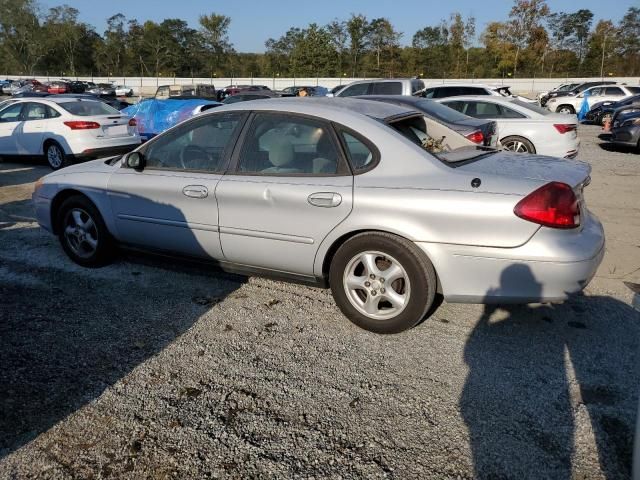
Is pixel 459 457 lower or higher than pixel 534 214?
lower

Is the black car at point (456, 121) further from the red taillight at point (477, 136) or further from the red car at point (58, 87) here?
the red car at point (58, 87)

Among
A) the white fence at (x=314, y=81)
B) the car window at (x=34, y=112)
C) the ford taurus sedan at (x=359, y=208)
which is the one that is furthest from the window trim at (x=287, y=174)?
the white fence at (x=314, y=81)

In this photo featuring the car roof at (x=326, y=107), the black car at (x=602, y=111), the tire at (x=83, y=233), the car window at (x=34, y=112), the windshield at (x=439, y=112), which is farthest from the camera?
the black car at (x=602, y=111)

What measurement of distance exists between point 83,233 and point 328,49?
218 feet

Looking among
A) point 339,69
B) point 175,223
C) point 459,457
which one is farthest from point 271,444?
point 339,69

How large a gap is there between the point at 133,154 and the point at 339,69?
66745 mm

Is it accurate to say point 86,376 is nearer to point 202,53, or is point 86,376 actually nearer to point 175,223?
point 175,223

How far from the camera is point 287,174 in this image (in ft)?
12.5

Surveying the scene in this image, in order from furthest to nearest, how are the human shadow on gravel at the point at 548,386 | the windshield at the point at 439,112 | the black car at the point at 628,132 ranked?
the black car at the point at 628,132 → the windshield at the point at 439,112 → the human shadow on gravel at the point at 548,386

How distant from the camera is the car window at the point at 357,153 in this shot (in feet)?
11.8

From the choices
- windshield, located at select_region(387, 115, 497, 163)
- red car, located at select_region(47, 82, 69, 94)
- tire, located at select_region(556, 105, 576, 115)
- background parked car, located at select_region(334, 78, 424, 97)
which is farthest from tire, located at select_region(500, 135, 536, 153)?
red car, located at select_region(47, 82, 69, 94)

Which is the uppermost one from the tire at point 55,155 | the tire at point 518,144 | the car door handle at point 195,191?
the car door handle at point 195,191

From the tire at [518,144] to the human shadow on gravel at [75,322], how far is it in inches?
284

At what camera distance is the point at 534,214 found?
10.2 ft
